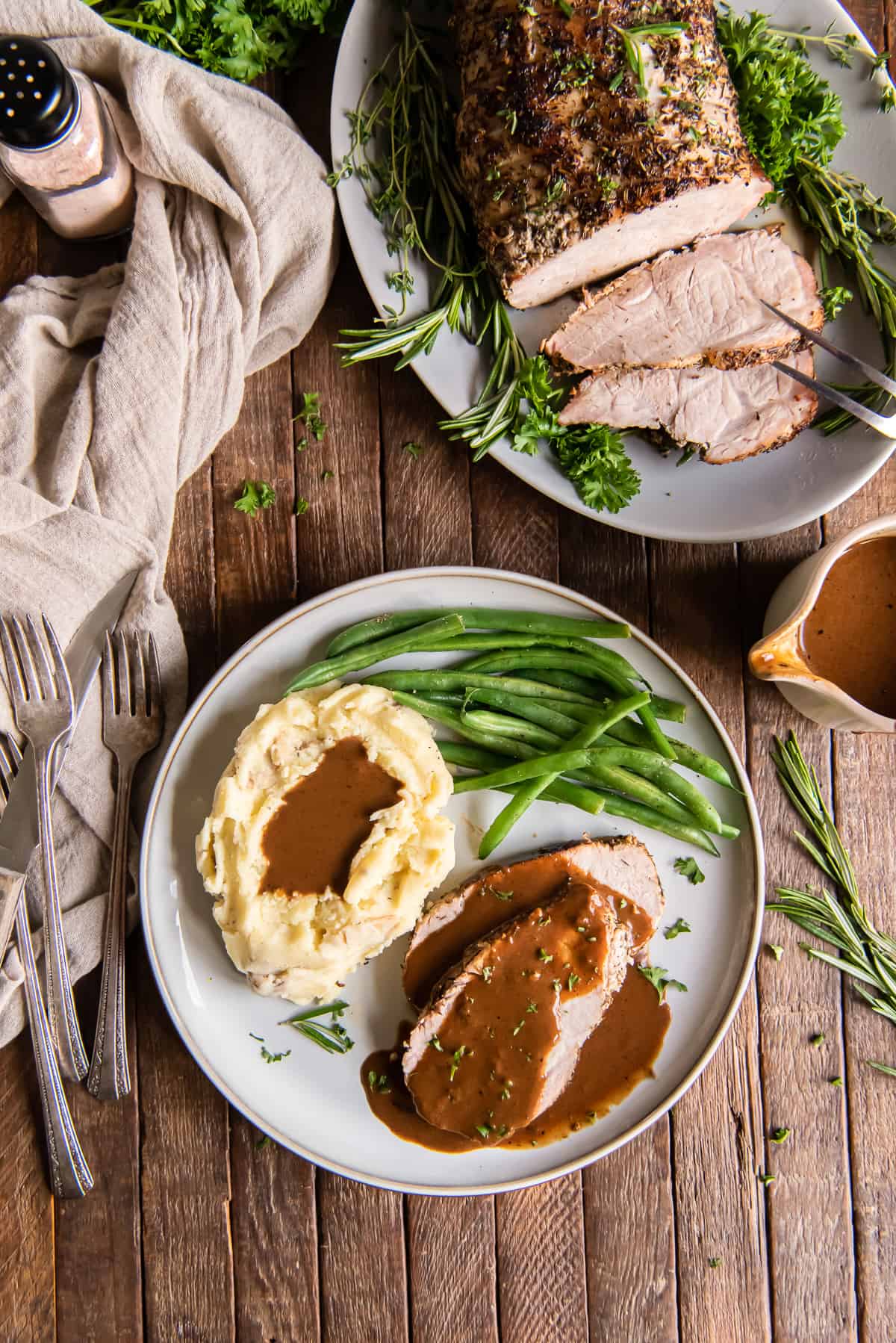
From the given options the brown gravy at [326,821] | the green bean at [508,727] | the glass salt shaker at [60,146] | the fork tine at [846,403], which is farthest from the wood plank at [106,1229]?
the fork tine at [846,403]

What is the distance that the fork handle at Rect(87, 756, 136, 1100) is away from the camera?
2914mm

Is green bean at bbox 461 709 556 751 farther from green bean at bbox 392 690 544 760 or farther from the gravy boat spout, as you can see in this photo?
the gravy boat spout

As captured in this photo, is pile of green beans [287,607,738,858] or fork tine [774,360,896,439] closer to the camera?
fork tine [774,360,896,439]

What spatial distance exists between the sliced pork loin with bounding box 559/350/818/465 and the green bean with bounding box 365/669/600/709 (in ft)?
2.69

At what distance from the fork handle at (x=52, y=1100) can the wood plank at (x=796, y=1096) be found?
A: 2285 millimetres

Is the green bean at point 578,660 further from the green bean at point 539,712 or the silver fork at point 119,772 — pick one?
the silver fork at point 119,772

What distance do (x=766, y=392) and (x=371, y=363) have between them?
1.27 meters

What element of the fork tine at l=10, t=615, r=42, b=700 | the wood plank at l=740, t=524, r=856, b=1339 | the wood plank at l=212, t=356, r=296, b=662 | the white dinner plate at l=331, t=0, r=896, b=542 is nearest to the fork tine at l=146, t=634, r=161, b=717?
the wood plank at l=212, t=356, r=296, b=662

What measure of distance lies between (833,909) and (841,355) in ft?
5.83

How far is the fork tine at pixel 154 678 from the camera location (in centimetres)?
292

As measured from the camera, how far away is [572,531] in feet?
10.3

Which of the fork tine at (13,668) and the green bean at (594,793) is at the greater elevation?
the fork tine at (13,668)

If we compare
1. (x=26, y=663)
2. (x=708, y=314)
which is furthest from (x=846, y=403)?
(x=26, y=663)

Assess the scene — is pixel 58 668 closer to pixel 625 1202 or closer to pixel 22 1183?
pixel 22 1183
